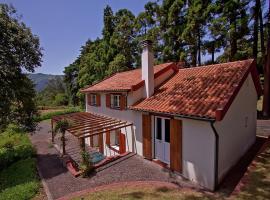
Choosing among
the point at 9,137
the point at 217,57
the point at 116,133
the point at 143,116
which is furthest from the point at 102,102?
the point at 217,57

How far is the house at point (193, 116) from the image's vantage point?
915 centimetres

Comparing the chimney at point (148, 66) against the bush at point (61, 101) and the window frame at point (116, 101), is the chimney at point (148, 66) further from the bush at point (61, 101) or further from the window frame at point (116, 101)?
the bush at point (61, 101)

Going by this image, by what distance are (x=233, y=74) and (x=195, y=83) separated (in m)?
2.24

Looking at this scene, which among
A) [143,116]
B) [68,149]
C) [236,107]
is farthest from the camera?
[68,149]

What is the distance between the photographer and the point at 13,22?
1490cm

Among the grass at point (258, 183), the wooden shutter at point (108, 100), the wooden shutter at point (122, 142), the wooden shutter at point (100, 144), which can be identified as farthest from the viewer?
the wooden shutter at point (100, 144)

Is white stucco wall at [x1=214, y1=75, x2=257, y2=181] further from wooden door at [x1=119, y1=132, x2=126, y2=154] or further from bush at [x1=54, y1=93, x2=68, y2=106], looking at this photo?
bush at [x1=54, y1=93, x2=68, y2=106]

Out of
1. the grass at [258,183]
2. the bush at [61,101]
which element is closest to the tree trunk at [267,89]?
the grass at [258,183]

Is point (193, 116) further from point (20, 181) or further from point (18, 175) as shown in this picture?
point (18, 175)

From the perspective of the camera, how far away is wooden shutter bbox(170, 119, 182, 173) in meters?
10.4

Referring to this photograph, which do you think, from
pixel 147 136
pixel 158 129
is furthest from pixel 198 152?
pixel 147 136

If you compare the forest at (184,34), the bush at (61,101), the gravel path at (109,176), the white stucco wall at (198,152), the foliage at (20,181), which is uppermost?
the forest at (184,34)

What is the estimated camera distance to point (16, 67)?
15078 mm

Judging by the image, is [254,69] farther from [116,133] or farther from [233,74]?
[116,133]
